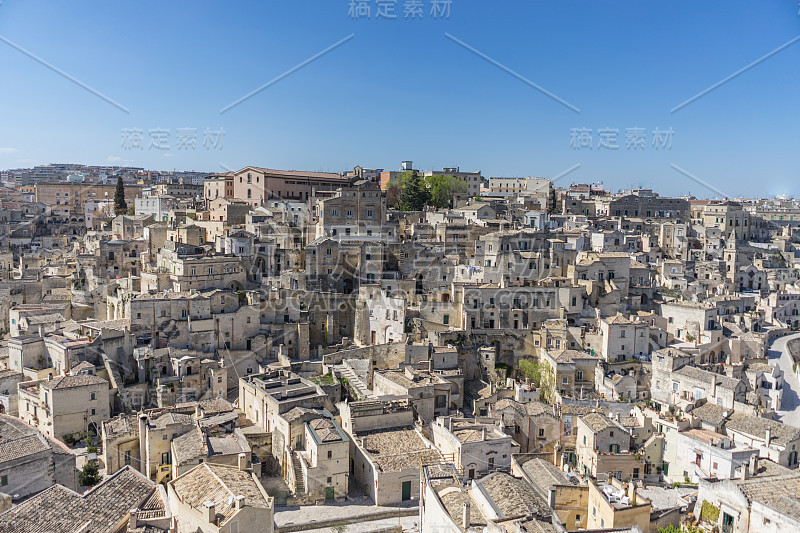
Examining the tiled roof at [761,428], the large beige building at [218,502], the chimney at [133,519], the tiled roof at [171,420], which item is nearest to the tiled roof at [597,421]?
the tiled roof at [761,428]

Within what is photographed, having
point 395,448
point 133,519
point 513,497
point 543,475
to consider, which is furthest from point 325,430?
point 543,475

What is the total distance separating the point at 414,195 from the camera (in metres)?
58.9

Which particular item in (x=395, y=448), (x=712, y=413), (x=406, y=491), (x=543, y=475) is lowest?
(x=406, y=491)

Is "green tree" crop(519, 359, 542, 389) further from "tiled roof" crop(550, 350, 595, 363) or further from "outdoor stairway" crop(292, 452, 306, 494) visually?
"outdoor stairway" crop(292, 452, 306, 494)

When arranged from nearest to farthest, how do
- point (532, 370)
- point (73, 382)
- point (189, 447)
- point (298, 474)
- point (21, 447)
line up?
1. point (21, 447)
2. point (189, 447)
3. point (298, 474)
4. point (73, 382)
5. point (532, 370)

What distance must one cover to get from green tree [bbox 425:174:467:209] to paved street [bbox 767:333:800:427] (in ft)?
102

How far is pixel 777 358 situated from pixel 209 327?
32.2 m

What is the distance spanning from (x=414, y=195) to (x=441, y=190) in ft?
13.9

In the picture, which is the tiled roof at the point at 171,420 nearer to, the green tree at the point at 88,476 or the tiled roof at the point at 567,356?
the green tree at the point at 88,476

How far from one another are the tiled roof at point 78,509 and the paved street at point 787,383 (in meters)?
28.2

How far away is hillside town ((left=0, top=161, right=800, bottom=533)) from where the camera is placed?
63.0 feet

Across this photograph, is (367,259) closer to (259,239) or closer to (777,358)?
(259,239)

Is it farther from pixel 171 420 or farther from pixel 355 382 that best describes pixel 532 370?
pixel 171 420

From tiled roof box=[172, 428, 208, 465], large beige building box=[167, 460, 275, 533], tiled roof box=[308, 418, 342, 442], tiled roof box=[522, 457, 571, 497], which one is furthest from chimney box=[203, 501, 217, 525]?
tiled roof box=[522, 457, 571, 497]
